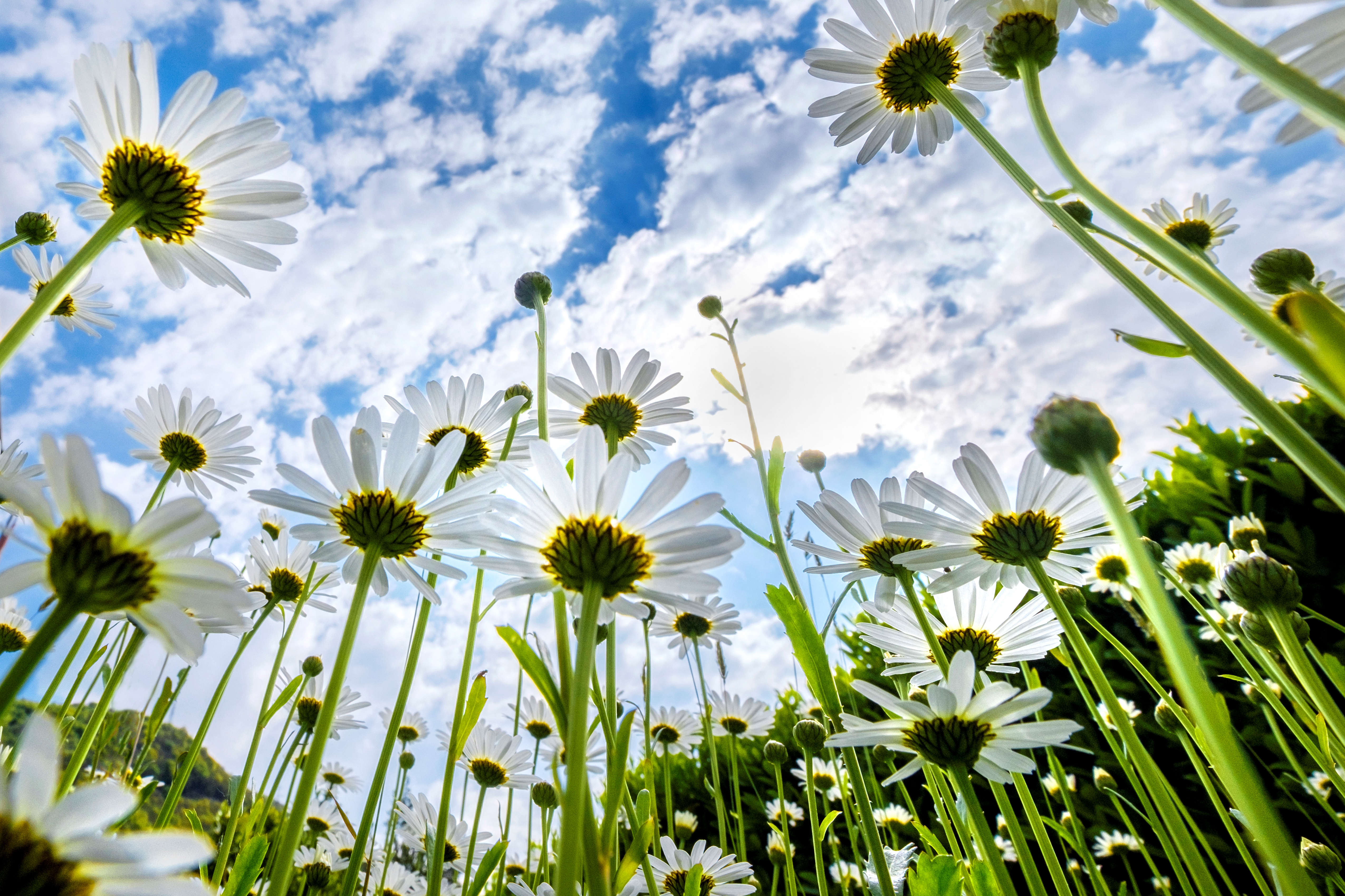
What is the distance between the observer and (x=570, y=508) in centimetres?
90

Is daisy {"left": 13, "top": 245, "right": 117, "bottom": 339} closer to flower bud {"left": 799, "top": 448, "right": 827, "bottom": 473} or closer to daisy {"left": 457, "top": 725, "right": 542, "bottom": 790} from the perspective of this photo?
daisy {"left": 457, "top": 725, "right": 542, "bottom": 790}

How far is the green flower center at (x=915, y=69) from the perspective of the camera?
1460 millimetres

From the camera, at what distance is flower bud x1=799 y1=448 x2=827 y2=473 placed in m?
3.40

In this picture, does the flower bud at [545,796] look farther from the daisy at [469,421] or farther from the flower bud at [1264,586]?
the flower bud at [1264,586]

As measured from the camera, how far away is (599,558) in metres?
0.85

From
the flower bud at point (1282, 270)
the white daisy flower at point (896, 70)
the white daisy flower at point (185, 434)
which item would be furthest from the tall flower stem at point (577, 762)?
the white daisy flower at point (185, 434)

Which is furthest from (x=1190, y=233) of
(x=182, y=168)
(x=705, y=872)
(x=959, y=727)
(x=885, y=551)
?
(x=182, y=168)

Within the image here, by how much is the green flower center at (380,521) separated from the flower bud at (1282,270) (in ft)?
5.05

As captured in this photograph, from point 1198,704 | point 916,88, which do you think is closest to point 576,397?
point 916,88

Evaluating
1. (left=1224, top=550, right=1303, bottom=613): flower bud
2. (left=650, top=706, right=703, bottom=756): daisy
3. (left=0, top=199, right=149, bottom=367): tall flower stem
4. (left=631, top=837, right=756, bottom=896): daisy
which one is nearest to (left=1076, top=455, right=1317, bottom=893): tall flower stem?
(left=0, top=199, right=149, bottom=367): tall flower stem

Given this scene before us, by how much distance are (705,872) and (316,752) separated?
153 centimetres

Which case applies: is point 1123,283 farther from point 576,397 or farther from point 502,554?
point 576,397

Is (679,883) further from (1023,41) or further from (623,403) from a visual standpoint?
(1023,41)

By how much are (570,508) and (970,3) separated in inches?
37.7
